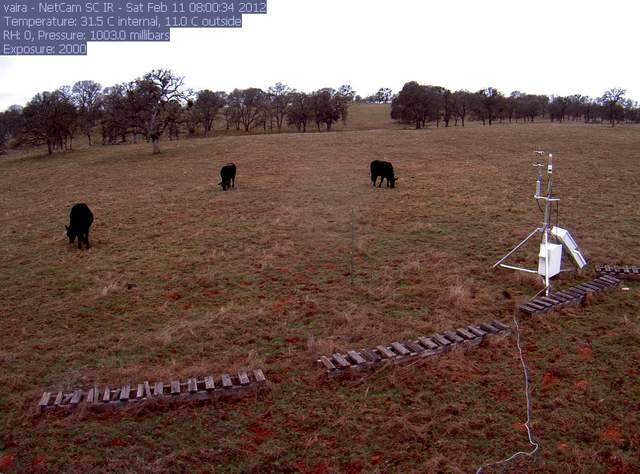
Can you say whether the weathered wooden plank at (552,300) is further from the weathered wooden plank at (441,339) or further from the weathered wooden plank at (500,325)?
the weathered wooden plank at (441,339)

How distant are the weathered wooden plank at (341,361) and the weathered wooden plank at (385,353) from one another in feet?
1.84

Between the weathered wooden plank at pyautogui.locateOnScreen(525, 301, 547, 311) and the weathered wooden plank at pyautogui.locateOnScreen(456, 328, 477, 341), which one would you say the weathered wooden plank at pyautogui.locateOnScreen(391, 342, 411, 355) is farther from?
the weathered wooden plank at pyautogui.locateOnScreen(525, 301, 547, 311)

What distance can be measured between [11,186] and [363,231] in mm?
24430

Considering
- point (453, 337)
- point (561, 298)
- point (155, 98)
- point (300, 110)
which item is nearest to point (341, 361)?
point (453, 337)

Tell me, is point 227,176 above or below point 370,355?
above

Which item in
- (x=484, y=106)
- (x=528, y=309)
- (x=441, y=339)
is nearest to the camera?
(x=441, y=339)

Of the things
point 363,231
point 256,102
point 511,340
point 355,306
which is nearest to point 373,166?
point 363,231

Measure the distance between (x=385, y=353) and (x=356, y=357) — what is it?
0.44 m

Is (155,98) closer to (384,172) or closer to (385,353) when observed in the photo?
(384,172)

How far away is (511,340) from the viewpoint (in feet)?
25.1

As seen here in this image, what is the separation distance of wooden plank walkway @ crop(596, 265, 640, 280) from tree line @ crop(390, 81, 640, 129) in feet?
161

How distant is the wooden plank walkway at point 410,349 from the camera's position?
6.79 m

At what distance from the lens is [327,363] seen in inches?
267

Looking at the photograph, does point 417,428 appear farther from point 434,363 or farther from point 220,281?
point 220,281
